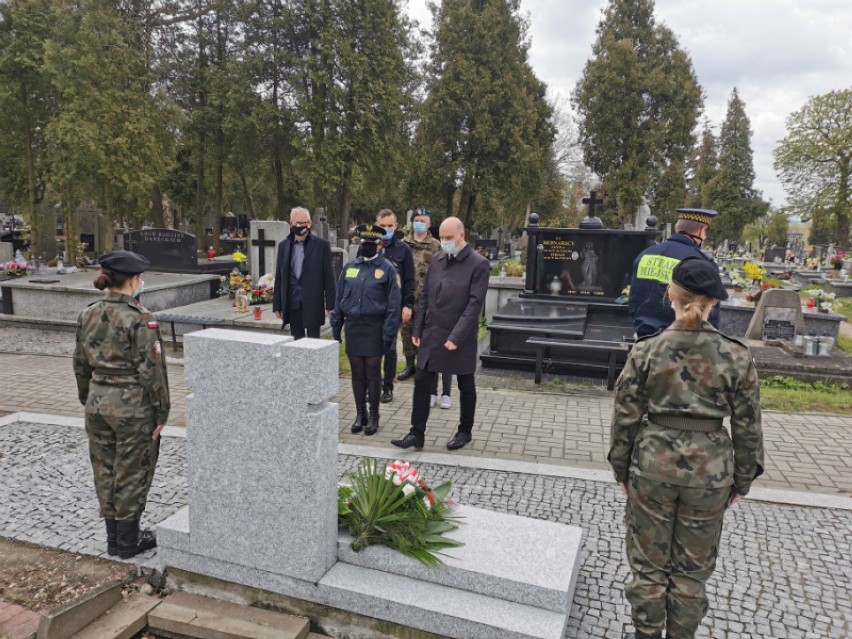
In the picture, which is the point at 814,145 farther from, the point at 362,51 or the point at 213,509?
the point at 213,509

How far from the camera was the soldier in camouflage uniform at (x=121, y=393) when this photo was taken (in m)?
3.44

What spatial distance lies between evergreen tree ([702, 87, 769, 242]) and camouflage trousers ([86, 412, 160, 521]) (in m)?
48.9

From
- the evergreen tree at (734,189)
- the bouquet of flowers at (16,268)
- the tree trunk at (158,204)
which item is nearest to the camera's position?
the bouquet of flowers at (16,268)

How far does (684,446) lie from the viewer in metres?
2.63

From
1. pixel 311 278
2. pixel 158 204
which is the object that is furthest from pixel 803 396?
pixel 158 204

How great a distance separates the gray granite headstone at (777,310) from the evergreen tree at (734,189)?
1561 inches

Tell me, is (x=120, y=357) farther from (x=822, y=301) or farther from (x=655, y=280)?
(x=822, y=301)

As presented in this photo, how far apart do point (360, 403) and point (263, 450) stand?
112 inches

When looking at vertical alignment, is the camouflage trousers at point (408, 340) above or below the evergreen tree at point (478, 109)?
below

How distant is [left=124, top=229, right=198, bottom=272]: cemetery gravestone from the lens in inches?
536

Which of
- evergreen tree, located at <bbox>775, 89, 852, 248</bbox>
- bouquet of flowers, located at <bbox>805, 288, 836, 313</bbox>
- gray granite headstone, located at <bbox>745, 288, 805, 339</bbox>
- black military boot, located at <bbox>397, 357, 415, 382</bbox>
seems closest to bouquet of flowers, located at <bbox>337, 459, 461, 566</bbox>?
black military boot, located at <bbox>397, 357, 415, 382</bbox>

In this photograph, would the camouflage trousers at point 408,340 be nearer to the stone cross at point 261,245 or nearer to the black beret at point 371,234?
the black beret at point 371,234

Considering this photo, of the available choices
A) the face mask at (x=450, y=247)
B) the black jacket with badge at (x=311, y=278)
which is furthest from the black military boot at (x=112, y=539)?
the black jacket with badge at (x=311, y=278)

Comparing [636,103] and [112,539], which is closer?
[112,539]
